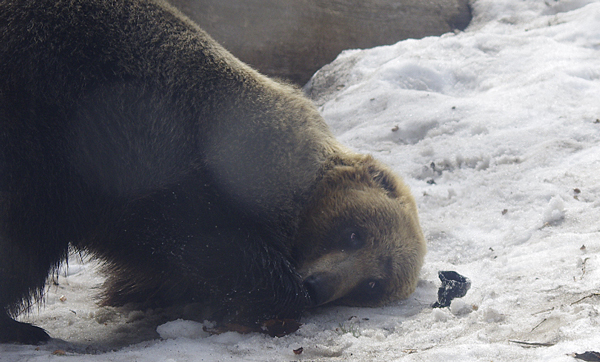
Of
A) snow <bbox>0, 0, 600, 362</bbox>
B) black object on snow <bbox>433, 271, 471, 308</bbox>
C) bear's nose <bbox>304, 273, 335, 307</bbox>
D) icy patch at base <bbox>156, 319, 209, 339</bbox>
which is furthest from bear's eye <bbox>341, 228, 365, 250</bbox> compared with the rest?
icy patch at base <bbox>156, 319, 209, 339</bbox>

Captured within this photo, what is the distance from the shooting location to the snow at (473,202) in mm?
2693

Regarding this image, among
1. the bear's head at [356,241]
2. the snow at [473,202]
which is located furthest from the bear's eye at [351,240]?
the snow at [473,202]

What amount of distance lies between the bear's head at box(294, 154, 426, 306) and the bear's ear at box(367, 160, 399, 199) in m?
0.05

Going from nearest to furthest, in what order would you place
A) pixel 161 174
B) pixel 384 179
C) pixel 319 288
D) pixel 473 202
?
pixel 161 174, pixel 319 288, pixel 384 179, pixel 473 202

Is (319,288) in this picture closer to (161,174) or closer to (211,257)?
(211,257)

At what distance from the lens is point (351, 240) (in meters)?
3.79

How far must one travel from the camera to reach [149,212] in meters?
3.12

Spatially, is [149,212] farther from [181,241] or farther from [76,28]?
[76,28]

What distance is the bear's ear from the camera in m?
4.10

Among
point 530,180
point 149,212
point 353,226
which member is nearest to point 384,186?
point 353,226

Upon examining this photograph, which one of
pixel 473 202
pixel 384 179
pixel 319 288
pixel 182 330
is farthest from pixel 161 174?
pixel 473 202

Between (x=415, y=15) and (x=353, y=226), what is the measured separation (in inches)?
220

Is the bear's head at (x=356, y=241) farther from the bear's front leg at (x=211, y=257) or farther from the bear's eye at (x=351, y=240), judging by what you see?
the bear's front leg at (x=211, y=257)

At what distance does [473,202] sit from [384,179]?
1.18 metres
